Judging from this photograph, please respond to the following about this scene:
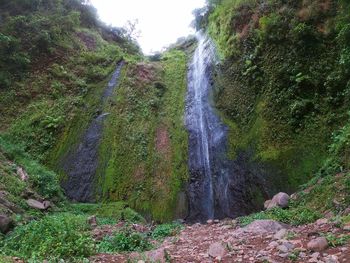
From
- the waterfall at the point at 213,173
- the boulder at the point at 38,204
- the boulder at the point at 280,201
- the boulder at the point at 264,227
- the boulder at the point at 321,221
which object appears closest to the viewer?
the boulder at the point at 321,221

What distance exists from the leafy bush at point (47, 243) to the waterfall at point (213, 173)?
534 cm

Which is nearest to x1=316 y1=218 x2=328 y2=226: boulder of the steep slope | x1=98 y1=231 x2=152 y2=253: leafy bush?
the steep slope

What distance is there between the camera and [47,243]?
6355 mm

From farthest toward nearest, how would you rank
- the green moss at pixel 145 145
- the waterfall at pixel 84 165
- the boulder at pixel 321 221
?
the waterfall at pixel 84 165, the green moss at pixel 145 145, the boulder at pixel 321 221

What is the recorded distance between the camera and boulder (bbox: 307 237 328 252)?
17.1 feet

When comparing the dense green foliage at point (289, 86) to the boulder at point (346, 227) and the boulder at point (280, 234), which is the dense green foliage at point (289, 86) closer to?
the boulder at point (280, 234)

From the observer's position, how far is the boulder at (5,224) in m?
8.30

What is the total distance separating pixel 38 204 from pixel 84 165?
11.3ft

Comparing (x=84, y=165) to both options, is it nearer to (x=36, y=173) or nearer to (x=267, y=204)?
(x=36, y=173)

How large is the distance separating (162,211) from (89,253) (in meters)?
5.85

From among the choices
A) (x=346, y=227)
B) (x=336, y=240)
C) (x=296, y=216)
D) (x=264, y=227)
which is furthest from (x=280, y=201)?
(x=336, y=240)

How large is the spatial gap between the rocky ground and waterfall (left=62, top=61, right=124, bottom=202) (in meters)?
6.38

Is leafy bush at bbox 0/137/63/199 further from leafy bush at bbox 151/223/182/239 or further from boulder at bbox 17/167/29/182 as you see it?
leafy bush at bbox 151/223/182/239

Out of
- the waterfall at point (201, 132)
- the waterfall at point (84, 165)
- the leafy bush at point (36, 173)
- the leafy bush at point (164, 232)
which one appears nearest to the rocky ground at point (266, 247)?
the leafy bush at point (164, 232)
